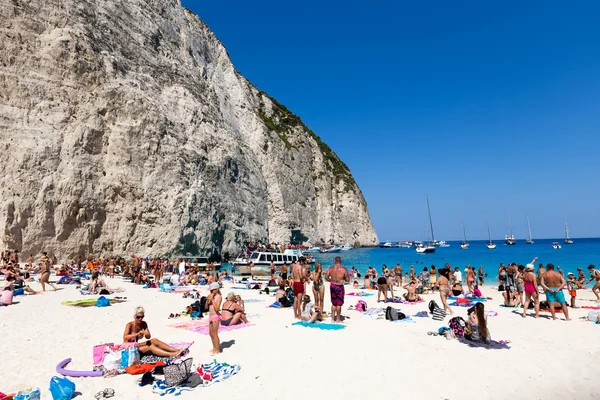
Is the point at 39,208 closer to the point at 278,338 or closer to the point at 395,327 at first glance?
the point at 278,338

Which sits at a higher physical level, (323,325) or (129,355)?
(129,355)

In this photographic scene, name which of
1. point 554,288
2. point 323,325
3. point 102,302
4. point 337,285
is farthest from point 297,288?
point 554,288

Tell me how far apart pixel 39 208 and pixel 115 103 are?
10.8 metres

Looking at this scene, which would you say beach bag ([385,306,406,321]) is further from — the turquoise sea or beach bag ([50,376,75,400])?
the turquoise sea

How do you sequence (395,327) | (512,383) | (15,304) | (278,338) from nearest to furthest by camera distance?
(512,383)
(278,338)
(395,327)
(15,304)

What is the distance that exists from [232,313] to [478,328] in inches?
250

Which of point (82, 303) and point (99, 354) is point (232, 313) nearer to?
point (99, 354)

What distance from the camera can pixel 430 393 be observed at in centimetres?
571

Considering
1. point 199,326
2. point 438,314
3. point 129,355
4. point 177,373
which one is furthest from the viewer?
point 438,314

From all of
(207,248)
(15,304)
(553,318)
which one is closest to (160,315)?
(15,304)

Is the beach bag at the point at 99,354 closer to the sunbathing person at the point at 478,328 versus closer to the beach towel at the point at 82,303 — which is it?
the beach towel at the point at 82,303

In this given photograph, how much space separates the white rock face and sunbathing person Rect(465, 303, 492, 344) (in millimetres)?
26909

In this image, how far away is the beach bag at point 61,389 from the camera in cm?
524

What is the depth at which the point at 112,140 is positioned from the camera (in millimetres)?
30922
